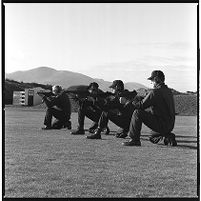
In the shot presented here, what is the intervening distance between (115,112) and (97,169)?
12.9 feet

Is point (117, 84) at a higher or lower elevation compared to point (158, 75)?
lower

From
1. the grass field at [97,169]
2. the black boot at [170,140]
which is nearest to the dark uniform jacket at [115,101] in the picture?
the grass field at [97,169]

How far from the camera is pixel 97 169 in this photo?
21.4ft

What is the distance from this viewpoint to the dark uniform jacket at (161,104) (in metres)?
8.72

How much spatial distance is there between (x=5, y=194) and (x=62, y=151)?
9.27 feet

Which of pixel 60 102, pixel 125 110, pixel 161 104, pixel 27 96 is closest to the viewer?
pixel 161 104

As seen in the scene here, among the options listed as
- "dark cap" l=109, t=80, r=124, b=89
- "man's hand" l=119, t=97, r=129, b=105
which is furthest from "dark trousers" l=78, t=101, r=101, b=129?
"dark cap" l=109, t=80, r=124, b=89

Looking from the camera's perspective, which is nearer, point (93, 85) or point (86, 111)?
point (93, 85)

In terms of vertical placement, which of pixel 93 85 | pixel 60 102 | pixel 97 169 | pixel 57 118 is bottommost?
pixel 97 169

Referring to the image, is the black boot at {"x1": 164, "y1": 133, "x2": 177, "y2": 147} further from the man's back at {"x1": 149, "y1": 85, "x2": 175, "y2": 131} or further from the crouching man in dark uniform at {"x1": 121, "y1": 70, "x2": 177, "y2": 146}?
the man's back at {"x1": 149, "y1": 85, "x2": 175, "y2": 131}

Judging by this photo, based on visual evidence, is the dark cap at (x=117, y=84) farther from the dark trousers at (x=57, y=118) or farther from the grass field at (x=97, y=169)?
the dark trousers at (x=57, y=118)

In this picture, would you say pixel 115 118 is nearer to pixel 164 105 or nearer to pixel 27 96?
pixel 164 105

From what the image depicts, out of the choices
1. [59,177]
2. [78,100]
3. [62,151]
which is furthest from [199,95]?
[78,100]

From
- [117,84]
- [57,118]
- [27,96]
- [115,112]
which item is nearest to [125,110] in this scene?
[115,112]
